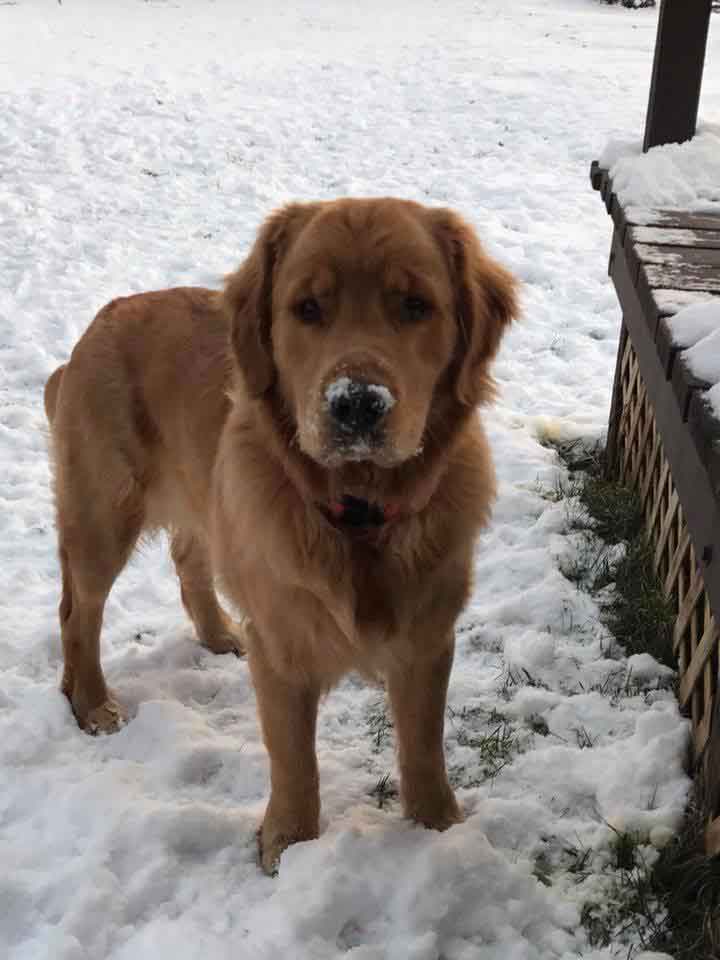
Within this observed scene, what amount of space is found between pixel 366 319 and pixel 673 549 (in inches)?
70.5

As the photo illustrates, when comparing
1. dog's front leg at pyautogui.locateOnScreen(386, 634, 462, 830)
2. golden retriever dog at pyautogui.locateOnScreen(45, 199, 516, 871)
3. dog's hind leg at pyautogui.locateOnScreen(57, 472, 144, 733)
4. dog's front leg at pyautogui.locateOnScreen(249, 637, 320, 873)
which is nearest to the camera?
golden retriever dog at pyautogui.locateOnScreen(45, 199, 516, 871)

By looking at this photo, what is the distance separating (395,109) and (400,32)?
18.4ft

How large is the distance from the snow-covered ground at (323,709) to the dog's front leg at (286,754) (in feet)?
0.34

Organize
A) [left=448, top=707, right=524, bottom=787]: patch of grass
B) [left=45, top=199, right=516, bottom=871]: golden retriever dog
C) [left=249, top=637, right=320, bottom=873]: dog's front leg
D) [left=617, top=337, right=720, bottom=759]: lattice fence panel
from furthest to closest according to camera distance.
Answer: [left=448, top=707, right=524, bottom=787]: patch of grass → [left=617, top=337, right=720, bottom=759]: lattice fence panel → [left=249, top=637, right=320, bottom=873]: dog's front leg → [left=45, top=199, right=516, bottom=871]: golden retriever dog

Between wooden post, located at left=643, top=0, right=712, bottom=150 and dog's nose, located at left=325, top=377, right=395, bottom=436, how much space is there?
2.97 metres

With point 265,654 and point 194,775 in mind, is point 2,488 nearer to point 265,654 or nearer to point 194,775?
point 194,775

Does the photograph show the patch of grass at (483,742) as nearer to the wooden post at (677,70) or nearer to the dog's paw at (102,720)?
the dog's paw at (102,720)

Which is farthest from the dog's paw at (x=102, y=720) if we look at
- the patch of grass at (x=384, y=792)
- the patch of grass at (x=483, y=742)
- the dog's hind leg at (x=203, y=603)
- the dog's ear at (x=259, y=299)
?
the dog's ear at (x=259, y=299)

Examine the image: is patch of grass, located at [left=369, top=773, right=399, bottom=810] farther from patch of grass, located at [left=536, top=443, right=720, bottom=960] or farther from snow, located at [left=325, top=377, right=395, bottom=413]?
snow, located at [left=325, top=377, right=395, bottom=413]

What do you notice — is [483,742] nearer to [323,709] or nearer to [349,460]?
[323,709]

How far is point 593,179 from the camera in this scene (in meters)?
4.59

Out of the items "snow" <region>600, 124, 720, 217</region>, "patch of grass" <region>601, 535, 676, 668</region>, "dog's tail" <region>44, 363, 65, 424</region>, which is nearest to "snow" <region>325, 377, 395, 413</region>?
"dog's tail" <region>44, 363, 65, 424</region>

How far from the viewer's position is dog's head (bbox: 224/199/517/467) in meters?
2.15

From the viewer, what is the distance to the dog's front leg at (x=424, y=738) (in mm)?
2689
